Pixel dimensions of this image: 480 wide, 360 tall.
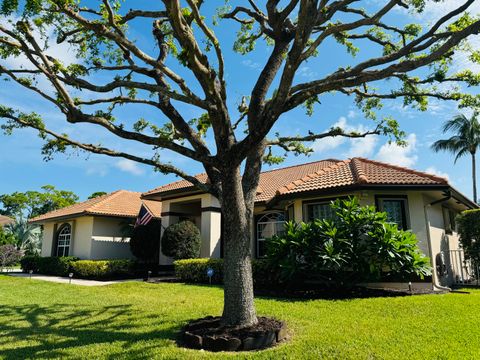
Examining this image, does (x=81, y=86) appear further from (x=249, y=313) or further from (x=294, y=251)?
(x=294, y=251)

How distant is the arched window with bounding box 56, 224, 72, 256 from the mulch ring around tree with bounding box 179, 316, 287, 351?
19.6 metres

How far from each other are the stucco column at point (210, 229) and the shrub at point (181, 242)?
0.43m

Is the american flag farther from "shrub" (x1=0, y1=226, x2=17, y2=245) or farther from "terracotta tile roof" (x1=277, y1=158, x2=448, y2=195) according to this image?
"shrub" (x1=0, y1=226, x2=17, y2=245)

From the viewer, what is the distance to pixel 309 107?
10.4 metres

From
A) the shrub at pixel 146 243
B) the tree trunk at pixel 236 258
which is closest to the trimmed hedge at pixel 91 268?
the shrub at pixel 146 243

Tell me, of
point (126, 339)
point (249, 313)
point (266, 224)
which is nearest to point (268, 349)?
point (249, 313)

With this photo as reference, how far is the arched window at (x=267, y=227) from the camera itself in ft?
55.7

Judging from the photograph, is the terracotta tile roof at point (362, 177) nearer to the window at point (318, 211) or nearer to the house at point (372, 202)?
the house at point (372, 202)

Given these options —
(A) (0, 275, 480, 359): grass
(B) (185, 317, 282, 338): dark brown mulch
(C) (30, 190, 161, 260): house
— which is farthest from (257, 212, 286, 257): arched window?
(B) (185, 317, 282, 338): dark brown mulch

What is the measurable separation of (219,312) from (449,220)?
12.3m

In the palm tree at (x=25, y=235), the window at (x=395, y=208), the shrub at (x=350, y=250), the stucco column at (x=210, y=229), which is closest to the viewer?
the shrub at (x=350, y=250)

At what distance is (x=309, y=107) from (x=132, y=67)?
5.26 metres

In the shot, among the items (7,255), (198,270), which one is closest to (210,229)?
(198,270)

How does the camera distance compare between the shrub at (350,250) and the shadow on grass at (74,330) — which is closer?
the shadow on grass at (74,330)
